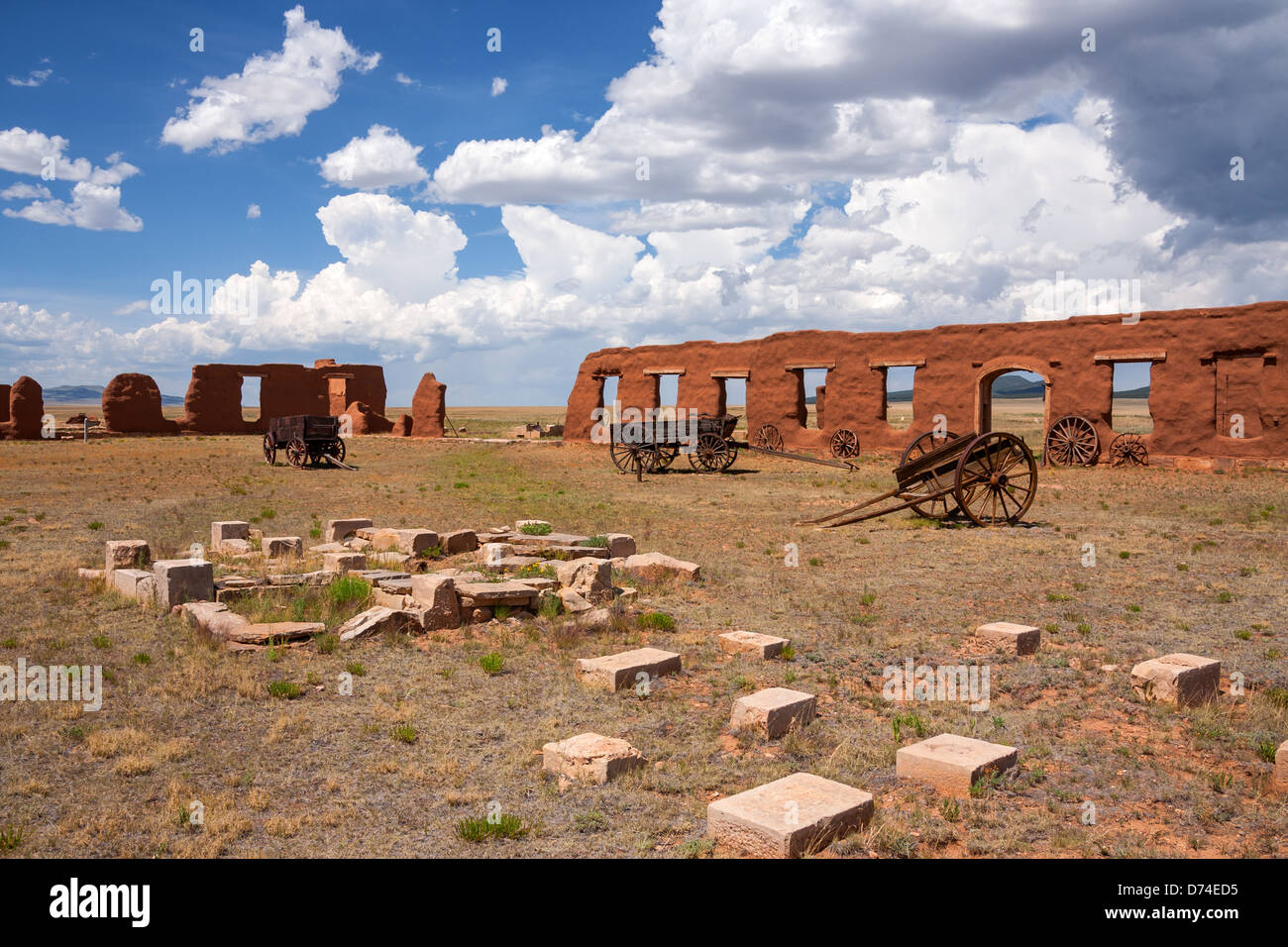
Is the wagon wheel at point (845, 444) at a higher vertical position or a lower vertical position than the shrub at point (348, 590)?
higher

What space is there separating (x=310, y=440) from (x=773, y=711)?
859 inches

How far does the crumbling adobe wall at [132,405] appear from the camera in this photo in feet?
125

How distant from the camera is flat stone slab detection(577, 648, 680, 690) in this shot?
639cm

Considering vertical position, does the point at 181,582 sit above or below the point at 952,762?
above

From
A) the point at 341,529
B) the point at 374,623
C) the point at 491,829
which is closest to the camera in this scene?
the point at 491,829

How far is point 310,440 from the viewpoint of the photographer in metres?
24.6

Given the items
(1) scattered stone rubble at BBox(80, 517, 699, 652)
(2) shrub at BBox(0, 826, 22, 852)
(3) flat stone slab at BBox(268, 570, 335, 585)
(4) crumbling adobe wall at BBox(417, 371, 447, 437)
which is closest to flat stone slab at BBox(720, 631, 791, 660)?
(1) scattered stone rubble at BBox(80, 517, 699, 652)

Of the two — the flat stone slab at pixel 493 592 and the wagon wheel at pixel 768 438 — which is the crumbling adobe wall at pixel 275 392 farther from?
the flat stone slab at pixel 493 592

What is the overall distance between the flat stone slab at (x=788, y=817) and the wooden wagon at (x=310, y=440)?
72.8ft

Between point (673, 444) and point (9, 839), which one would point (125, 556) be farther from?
point (673, 444)

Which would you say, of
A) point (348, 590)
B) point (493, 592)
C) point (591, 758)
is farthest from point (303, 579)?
point (591, 758)

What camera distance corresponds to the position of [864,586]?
970 cm

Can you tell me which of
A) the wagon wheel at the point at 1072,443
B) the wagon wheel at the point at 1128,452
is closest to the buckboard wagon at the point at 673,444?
the wagon wheel at the point at 1072,443

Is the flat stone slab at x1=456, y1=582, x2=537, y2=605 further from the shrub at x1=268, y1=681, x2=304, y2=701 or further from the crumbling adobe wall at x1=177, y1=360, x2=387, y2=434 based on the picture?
the crumbling adobe wall at x1=177, y1=360, x2=387, y2=434
